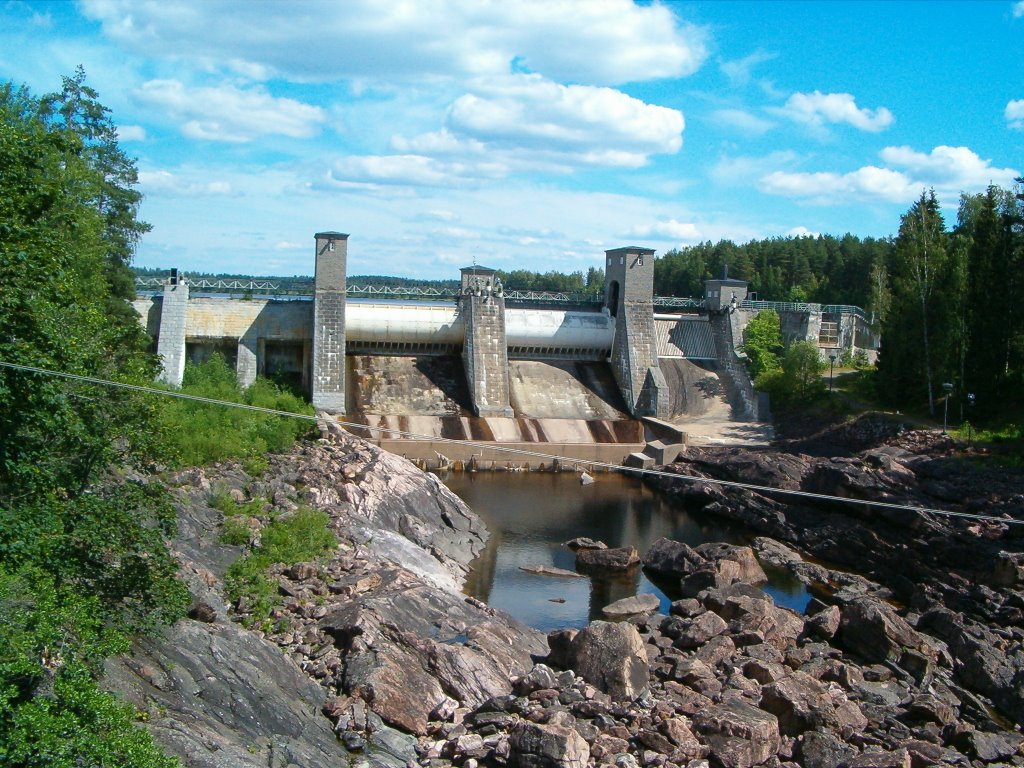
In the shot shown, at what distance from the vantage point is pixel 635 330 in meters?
42.5

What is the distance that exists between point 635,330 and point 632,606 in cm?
2140

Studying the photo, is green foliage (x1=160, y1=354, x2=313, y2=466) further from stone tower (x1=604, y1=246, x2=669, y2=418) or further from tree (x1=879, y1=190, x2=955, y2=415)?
tree (x1=879, y1=190, x2=955, y2=415)

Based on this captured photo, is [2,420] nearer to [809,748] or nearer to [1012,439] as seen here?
[809,748]

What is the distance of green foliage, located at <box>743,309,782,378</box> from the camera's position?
143 feet

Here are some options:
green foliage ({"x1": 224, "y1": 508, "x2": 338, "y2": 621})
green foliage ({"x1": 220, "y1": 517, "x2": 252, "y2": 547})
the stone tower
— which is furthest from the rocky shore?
the stone tower

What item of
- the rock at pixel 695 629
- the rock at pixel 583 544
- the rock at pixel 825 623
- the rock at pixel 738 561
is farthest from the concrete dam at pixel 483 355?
the rock at pixel 825 623

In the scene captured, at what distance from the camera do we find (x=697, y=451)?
122 ft

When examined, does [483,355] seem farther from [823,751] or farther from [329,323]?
[823,751]

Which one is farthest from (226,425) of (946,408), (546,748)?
(946,408)

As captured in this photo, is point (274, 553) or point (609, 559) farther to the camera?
point (609, 559)

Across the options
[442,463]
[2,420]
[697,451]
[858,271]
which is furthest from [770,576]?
[858,271]

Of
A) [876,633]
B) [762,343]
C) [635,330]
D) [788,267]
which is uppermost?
[788,267]

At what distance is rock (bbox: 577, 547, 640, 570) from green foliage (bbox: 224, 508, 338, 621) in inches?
298

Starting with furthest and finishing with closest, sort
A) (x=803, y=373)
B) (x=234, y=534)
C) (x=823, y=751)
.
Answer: (x=803, y=373)
(x=234, y=534)
(x=823, y=751)
